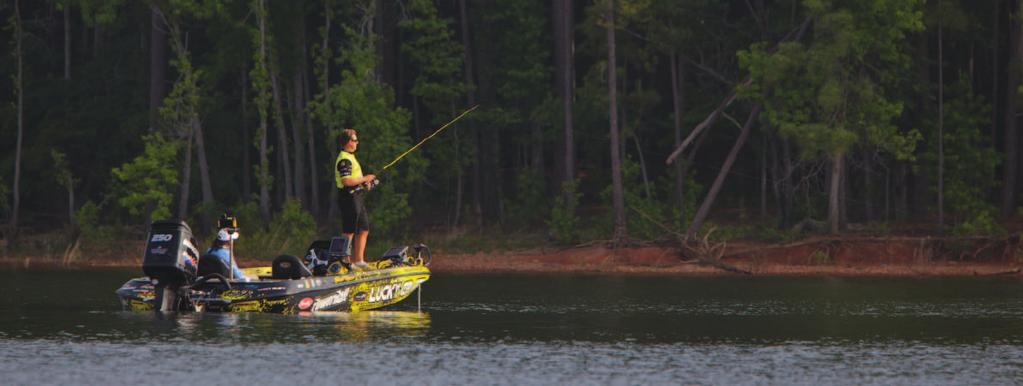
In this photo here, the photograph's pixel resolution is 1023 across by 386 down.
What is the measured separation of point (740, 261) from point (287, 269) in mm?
16881

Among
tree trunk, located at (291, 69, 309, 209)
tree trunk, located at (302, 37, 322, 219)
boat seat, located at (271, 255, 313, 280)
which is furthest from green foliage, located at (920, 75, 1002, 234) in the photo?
boat seat, located at (271, 255, 313, 280)

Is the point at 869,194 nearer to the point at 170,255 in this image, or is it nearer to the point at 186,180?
the point at 186,180

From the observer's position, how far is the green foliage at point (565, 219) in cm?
4050

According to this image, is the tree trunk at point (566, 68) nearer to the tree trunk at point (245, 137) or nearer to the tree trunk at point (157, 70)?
the tree trunk at point (245, 137)

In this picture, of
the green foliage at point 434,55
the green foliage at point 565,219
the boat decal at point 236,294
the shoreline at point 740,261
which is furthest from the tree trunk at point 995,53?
the boat decal at point 236,294

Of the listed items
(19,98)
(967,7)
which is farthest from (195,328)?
(967,7)

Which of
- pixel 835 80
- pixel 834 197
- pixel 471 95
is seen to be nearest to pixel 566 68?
pixel 471 95

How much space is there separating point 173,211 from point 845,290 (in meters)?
23.5

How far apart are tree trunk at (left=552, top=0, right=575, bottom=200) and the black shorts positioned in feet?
67.2

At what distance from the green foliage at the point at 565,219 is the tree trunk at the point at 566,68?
13 centimetres

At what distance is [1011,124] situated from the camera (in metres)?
42.7

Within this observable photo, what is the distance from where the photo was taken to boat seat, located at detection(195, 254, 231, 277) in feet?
67.7

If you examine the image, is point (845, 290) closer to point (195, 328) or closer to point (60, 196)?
point (195, 328)

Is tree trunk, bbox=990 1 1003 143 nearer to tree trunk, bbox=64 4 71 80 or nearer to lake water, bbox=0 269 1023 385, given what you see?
lake water, bbox=0 269 1023 385
